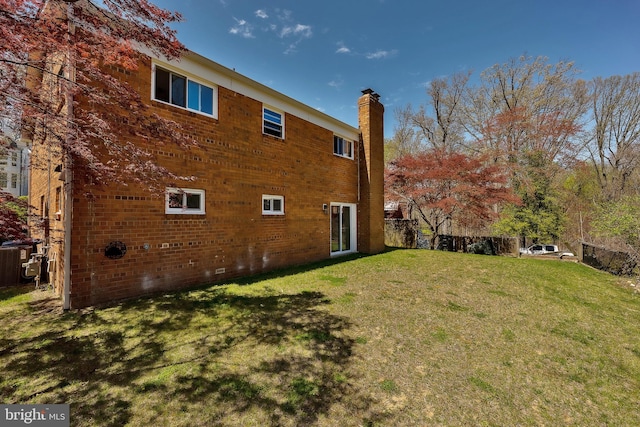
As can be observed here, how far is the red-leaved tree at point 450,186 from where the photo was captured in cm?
1368

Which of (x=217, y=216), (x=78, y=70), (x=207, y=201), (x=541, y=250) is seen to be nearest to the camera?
(x=78, y=70)

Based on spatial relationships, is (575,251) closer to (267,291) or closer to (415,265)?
(415,265)

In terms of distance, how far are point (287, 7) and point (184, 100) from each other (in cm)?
536

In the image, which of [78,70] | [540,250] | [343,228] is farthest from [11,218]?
[540,250]

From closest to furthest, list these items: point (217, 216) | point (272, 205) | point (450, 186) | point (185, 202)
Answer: point (185, 202) → point (217, 216) → point (272, 205) → point (450, 186)

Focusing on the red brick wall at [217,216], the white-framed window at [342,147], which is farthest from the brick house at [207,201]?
the white-framed window at [342,147]

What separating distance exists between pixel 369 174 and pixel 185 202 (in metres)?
8.59

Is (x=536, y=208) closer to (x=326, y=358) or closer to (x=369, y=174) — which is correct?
(x=369, y=174)

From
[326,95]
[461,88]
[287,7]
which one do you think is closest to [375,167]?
[326,95]

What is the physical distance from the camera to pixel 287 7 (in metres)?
9.09

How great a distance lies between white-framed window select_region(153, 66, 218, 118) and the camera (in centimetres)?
633

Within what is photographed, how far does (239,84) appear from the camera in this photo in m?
7.87

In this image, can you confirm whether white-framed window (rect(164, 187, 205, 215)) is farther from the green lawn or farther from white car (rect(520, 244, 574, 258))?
white car (rect(520, 244, 574, 258))

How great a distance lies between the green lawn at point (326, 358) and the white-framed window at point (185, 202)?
2.02 meters
